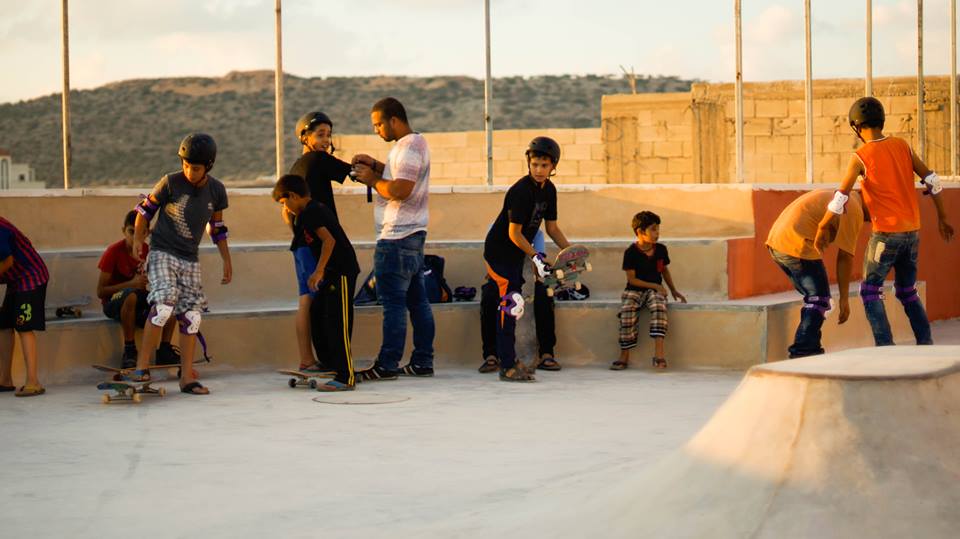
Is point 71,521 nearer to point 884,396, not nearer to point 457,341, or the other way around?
point 884,396

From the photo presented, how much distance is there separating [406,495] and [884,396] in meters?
1.92

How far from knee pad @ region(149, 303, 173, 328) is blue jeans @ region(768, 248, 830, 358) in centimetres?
394

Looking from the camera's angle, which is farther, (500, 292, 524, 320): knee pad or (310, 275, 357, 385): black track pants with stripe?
(500, 292, 524, 320): knee pad

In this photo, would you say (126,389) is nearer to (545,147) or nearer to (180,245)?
(180,245)

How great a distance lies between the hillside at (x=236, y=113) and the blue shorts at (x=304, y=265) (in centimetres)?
5148

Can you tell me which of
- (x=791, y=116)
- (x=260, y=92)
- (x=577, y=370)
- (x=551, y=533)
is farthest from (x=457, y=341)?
(x=260, y=92)

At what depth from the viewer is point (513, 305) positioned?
27.0 ft

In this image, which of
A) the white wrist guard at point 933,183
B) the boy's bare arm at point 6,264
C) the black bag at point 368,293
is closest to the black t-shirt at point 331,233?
the black bag at point 368,293

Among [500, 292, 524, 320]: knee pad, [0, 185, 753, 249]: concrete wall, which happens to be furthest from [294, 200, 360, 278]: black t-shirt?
[0, 185, 753, 249]: concrete wall

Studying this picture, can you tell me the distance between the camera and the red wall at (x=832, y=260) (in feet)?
32.7

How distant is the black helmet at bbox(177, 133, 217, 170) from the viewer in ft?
25.1

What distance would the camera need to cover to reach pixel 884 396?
3787 mm

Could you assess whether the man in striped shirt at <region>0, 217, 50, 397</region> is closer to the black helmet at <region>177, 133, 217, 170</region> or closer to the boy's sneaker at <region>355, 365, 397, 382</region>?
the black helmet at <region>177, 133, 217, 170</region>

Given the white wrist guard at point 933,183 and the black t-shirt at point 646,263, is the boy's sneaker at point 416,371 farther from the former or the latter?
the white wrist guard at point 933,183
